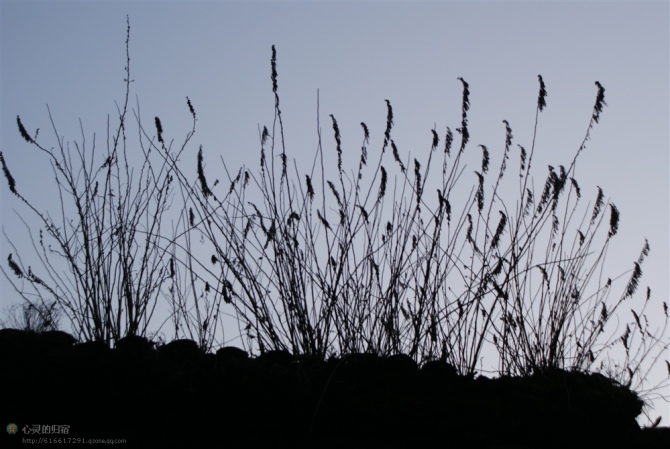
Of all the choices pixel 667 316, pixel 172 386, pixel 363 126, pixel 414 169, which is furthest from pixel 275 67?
pixel 667 316

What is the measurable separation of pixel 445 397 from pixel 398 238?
0.72 metres

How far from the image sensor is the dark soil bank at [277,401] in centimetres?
188

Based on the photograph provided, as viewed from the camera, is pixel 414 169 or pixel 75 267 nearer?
pixel 75 267

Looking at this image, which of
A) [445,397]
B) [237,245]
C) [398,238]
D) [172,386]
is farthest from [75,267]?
[445,397]

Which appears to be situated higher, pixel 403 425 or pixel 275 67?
pixel 275 67

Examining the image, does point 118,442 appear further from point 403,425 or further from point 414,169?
point 414,169

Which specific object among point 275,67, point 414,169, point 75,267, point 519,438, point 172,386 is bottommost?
point 519,438

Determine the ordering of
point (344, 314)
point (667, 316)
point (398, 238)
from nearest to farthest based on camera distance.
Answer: point (344, 314) → point (398, 238) → point (667, 316)

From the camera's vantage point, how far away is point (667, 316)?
3.39m

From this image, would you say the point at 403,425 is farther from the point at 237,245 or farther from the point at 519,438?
the point at 237,245

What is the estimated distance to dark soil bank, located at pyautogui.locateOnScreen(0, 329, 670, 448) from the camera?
6.18 feet

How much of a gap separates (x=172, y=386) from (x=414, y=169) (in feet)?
4.54

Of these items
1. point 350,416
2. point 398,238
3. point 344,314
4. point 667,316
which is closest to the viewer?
point 350,416

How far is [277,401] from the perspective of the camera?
6.64ft
